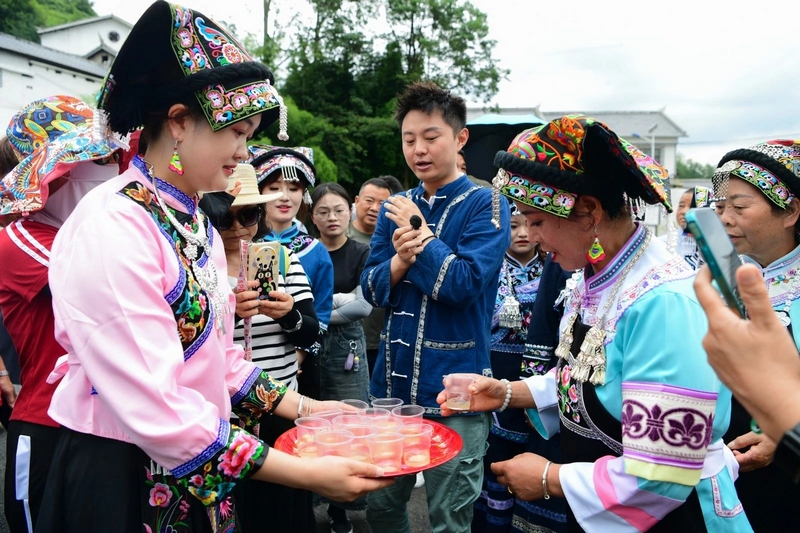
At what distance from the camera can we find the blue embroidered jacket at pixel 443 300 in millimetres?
2940

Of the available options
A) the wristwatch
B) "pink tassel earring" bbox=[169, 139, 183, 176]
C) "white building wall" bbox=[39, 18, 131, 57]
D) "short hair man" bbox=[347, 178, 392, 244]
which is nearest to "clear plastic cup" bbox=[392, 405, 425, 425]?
"pink tassel earring" bbox=[169, 139, 183, 176]

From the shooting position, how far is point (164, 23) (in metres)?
1.69

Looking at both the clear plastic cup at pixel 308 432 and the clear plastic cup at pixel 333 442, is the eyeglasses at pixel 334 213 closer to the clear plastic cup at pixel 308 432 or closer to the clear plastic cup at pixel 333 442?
the clear plastic cup at pixel 308 432

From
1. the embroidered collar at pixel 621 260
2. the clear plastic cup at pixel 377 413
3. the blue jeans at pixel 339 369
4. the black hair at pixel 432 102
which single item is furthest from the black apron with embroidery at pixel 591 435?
the blue jeans at pixel 339 369

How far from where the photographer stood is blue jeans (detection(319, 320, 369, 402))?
4.39m

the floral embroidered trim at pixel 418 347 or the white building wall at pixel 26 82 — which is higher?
the white building wall at pixel 26 82

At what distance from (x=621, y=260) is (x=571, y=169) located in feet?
1.13

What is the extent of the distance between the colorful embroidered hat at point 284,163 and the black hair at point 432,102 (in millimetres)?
1056

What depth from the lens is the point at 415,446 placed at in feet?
6.98

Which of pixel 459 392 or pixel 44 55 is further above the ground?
pixel 44 55

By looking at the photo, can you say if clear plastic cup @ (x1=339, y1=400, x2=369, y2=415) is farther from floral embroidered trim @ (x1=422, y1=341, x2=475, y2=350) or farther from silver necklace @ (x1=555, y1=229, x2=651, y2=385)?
silver necklace @ (x1=555, y1=229, x2=651, y2=385)

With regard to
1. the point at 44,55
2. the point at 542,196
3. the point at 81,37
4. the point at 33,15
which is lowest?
the point at 542,196

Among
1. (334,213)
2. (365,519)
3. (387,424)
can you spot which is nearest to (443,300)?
(387,424)

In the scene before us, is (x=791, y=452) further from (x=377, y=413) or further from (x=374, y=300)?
(x=374, y=300)
